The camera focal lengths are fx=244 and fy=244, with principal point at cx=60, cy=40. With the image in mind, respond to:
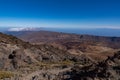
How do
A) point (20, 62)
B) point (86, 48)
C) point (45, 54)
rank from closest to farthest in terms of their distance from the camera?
1. point (20, 62)
2. point (45, 54)
3. point (86, 48)

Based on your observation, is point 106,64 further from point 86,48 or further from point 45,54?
point 86,48

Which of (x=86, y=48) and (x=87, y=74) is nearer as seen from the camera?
(x=87, y=74)

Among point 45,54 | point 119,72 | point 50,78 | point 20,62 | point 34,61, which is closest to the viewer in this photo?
point 119,72

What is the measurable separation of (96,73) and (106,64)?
2.14 m

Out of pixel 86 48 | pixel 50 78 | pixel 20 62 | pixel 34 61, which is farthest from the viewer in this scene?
pixel 86 48

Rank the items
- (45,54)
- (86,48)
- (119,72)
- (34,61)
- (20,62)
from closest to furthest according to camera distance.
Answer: (119,72) → (20,62) → (34,61) → (45,54) → (86,48)

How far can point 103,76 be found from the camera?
35.0 metres

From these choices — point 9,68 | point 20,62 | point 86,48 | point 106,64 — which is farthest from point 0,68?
point 86,48

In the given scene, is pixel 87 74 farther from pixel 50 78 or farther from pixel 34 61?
pixel 34 61

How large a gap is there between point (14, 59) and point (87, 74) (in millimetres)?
20575

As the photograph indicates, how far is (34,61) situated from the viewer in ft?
188

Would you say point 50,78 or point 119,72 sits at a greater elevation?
point 119,72

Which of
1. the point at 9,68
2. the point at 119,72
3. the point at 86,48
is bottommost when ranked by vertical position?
the point at 86,48

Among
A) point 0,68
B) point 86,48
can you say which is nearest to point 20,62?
point 0,68
